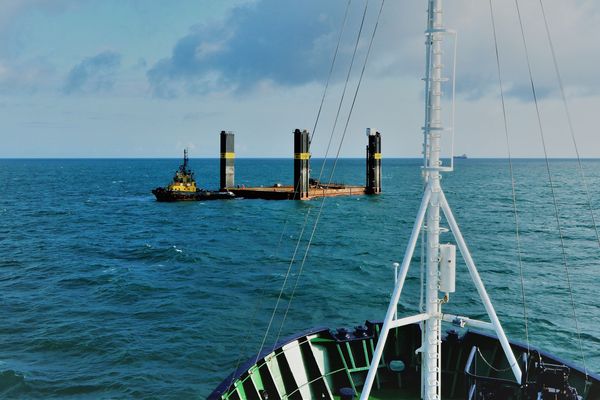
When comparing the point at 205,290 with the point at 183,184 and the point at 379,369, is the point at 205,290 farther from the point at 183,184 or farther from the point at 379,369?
the point at 183,184

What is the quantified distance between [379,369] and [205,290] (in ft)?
72.7

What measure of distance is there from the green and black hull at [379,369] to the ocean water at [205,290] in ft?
25.8

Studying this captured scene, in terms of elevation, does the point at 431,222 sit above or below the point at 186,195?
above

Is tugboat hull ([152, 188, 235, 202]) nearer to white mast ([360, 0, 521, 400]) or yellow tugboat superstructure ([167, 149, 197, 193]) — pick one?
yellow tugboat superstructure ([167, 149, 197, 193])

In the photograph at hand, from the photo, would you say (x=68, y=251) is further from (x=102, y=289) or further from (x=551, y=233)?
(x=551, y=233)

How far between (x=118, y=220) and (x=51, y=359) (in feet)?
166

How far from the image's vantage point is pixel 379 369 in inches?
593

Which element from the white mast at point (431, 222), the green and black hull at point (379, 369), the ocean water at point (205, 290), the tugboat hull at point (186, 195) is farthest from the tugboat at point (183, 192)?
the white mast at point (431, 222)

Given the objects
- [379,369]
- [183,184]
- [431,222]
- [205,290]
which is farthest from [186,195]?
[431,222]

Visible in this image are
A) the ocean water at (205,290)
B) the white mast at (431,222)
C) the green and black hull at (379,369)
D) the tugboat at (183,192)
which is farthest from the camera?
the tugboat at (183,192)

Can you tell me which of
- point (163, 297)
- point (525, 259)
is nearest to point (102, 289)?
point (163, 297)

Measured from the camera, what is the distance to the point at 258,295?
34188 millimetres

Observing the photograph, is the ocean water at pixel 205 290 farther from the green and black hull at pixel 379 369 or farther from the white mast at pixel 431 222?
the white mast at pixel 431 222

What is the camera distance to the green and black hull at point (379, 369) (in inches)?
498
